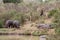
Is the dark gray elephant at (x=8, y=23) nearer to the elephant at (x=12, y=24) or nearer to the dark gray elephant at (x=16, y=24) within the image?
the elephant at (x=12, y=24)

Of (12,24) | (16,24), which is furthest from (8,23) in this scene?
(16,24)

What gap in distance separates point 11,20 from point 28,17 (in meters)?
1.88

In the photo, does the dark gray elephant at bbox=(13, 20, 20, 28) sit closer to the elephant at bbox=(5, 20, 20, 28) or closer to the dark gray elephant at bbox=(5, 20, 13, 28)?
the elephant at bbox=(5, 20, 20, 28)

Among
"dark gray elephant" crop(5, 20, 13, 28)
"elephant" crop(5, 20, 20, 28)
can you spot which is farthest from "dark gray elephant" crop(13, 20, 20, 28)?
"dark gray elephant" crop(5, 20, 13, 28)

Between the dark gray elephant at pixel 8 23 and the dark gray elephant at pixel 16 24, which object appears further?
the dark gray elephant at pixel 8 23

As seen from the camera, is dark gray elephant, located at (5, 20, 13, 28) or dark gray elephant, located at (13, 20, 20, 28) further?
dark gray elephant, located at (5, 20, 13, 28)

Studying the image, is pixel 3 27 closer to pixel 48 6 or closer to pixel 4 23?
pixel 4 23

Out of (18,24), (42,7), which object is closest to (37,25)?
(18,24)

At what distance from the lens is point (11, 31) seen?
1456cm

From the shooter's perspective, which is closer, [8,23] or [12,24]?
[8,23]

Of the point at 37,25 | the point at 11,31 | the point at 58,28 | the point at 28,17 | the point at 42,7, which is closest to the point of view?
the point at 58,28

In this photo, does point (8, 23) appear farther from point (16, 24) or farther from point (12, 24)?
point (16, 24)

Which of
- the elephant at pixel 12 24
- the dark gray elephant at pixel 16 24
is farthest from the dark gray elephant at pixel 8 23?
the dark gray elephant at pixel 16 24

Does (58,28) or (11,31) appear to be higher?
(58,28)
